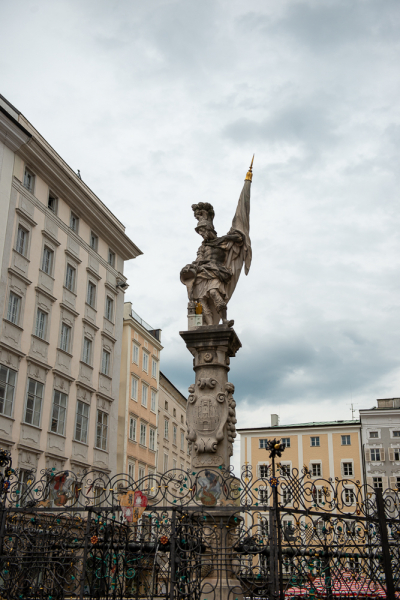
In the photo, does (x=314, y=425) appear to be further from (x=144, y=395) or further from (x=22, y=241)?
(x=22, y=241)

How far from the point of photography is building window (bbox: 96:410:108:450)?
34.0 meters

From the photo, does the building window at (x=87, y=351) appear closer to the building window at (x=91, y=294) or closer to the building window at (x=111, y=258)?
the building window at (x=91, y=294)

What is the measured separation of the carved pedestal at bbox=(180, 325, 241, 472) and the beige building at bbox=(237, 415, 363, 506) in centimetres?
4500

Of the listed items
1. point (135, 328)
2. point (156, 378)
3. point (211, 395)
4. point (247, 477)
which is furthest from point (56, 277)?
point (247, 477)

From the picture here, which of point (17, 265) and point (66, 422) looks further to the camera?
point (66, 422)

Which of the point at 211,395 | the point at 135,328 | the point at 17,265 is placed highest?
the point at 135,328

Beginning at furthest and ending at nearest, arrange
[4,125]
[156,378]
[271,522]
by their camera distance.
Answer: [156,378]
[4,125]
[271,522]

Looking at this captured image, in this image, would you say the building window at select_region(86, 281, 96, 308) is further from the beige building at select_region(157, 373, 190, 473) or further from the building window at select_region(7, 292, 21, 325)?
the beige building at select_region(157, 373, 190, 473)

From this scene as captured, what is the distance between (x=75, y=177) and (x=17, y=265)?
7.32 m

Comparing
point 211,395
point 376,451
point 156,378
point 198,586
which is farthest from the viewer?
point 376,451

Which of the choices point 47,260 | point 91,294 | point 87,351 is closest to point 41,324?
point 47,260

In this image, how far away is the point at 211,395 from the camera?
990cm

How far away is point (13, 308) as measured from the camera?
27.9 meters

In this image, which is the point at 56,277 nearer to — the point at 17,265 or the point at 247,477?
the point at 17,265
